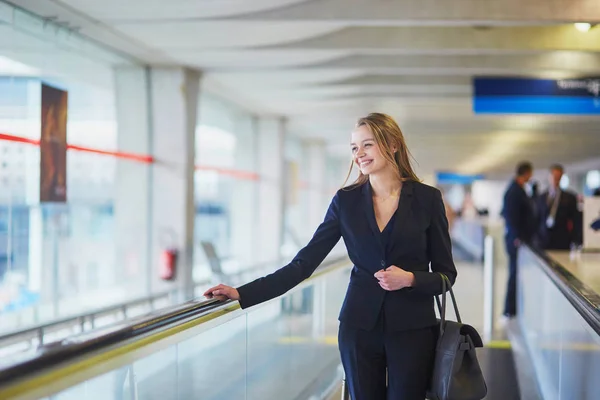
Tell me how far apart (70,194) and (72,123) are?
34.6 inches

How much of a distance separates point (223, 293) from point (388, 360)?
0.76 m

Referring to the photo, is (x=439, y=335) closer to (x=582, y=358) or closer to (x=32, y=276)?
(x=582, y=358)

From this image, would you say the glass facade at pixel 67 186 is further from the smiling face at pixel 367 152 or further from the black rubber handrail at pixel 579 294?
the smiling face at pixel 367 152

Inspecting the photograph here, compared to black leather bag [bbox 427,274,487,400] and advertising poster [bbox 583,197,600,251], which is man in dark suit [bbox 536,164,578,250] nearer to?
advertising poster [bbox 583,197,600,251]

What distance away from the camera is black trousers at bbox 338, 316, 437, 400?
2793 millimetres

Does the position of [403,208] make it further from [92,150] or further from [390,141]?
[92,150]

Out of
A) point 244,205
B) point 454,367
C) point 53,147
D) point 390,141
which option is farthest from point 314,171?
point 454,367

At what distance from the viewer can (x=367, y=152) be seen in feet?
9.43

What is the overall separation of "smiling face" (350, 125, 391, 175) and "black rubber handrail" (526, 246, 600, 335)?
1.22 metres

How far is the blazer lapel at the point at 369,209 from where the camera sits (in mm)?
2840

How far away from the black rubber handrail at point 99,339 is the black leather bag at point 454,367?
3.21 ft

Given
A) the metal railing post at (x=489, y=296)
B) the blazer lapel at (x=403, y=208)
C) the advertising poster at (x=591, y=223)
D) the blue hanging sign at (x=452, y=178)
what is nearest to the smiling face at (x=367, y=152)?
the blazer lapel at (x=403, y=208)

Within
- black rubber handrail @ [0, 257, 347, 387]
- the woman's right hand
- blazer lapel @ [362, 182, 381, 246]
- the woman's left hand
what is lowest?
black rubber handrail @ [0, 257, 347, 387]

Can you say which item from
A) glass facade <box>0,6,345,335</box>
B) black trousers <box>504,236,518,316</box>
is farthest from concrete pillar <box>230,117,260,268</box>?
black trousers <box>504,236,518,316</box>
